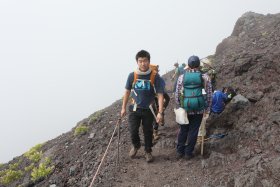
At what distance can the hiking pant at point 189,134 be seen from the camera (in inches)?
328

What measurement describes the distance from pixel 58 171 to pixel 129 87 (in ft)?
16.4

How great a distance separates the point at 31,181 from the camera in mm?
11680

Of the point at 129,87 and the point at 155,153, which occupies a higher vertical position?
the point at 129,87

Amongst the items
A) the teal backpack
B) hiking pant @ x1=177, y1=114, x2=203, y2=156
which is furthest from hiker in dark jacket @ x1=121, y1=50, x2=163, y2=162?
hiking pant @ x1=177, y1=114, x2=203, y2=156

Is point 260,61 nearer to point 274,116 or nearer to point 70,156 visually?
point 274,116

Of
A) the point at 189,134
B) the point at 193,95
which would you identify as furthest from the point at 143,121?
the point at 193,95

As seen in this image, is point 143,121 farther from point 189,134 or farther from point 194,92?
point 194,92

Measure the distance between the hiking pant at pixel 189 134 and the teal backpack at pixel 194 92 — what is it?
325 millimetres

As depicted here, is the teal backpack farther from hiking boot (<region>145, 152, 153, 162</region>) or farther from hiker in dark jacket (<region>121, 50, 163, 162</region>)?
hiking boot (<region>145, 152, 153, 162</region>)

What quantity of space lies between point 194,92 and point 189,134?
3.66ft

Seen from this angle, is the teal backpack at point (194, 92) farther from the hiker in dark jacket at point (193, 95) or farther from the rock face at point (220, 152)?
the rock face at point (220, 152)

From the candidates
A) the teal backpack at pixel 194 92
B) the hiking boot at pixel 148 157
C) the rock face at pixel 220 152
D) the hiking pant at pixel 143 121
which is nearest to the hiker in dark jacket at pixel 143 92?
the hiking pant at pixel 143 121

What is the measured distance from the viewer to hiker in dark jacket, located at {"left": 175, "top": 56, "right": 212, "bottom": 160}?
810 cm

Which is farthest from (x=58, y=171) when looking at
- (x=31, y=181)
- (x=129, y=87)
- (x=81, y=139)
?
(x=129, y=87)
